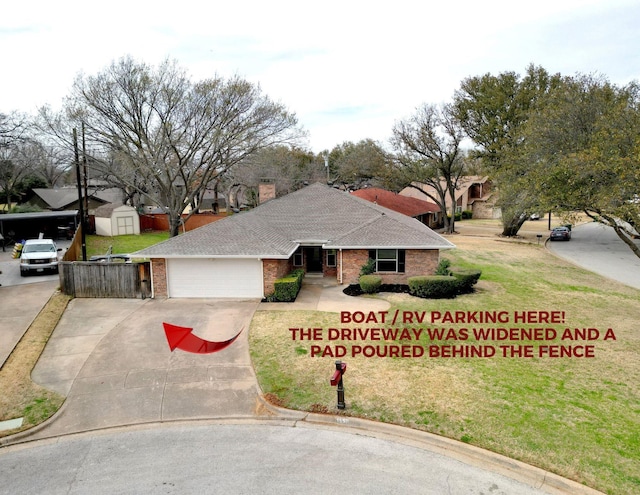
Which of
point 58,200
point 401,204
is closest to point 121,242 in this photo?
point 58,200

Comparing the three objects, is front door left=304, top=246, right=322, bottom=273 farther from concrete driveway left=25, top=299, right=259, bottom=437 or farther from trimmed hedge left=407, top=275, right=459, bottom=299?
concrete driveway left=25, top=299, right=259, bottom=437

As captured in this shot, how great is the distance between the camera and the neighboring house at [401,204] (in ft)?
→ 137

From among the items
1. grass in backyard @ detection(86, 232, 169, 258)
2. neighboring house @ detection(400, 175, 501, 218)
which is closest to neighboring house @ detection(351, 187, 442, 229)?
neighboring house @ detection(400, 175, 501, 218)

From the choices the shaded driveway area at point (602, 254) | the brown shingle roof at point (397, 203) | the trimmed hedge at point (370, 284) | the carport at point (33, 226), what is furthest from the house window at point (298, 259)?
the carport at point (33, 226)

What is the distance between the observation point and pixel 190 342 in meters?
13.6

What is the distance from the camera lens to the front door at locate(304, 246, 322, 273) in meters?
23.5

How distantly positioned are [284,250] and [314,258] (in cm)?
487

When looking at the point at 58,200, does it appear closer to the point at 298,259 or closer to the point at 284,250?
the point at 298,259

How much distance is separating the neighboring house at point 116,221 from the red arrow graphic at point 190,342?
2749 centimetres

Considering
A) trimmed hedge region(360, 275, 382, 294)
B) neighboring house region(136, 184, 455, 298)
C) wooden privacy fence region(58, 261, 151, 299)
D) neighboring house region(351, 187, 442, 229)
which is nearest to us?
wooden privacy fence region(58, 261, 151, 299)

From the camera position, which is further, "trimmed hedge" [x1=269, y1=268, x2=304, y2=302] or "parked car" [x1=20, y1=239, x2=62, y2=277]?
"parked car" [x1=20, y1=239, x2=62, y2=277]

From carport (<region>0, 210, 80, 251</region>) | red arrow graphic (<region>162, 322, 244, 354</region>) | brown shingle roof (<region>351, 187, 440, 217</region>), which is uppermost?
brown shingle roof (<region>351, 187, 440, 217</region>)

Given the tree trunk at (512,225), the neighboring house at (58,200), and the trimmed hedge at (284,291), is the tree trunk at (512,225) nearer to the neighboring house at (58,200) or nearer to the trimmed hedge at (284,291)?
the trimmed hedge at (284,291)

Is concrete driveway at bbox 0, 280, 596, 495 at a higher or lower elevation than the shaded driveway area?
lower
